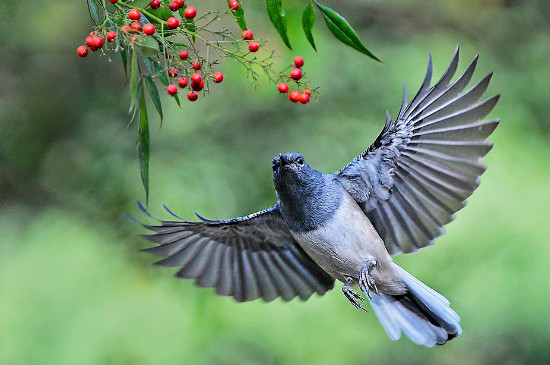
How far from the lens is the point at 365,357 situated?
4.30 metres

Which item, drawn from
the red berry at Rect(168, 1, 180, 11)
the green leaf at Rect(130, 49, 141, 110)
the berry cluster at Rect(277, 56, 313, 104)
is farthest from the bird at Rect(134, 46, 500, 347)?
the green leaf at Rect(130, 49, 141, 110)

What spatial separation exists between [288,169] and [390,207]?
18.1 inches

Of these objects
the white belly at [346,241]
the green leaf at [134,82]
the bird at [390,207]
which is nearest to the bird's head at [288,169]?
the bird at [390,207]

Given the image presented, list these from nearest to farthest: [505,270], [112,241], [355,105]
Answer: [505,270], [112,241], [355,105]

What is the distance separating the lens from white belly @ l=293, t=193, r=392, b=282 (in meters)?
2.45

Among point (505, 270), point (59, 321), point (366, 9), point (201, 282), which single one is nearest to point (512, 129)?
point (505, 270)

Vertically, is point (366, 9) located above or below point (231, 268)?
above

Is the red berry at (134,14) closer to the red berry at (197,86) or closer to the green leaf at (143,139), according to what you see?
the green leaf at (143,139)

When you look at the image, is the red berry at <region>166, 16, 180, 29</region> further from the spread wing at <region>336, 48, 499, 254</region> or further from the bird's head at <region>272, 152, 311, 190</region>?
the spread wing at <region>336, 48, 499, 254</region>

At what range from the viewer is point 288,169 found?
2.37 meters

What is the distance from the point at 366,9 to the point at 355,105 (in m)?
0.90

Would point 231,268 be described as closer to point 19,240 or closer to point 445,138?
point 445,138

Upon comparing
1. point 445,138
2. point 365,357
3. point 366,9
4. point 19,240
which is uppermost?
point 366,9

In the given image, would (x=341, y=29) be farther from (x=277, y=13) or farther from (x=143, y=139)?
(x=143, y=139)
